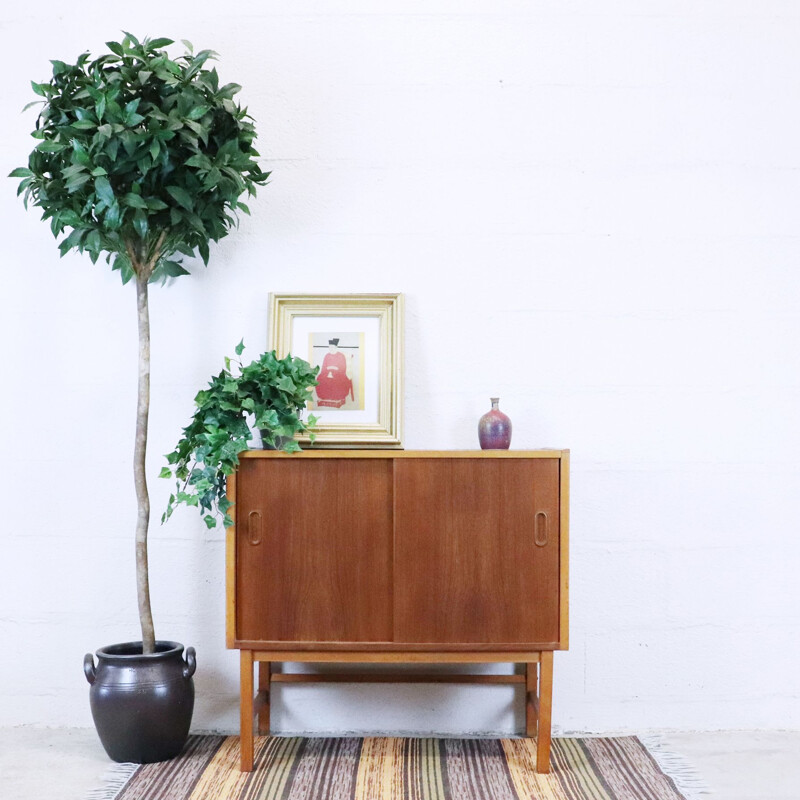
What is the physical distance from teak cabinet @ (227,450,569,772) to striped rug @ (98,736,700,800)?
0.19m

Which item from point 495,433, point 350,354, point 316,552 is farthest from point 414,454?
point 350,354

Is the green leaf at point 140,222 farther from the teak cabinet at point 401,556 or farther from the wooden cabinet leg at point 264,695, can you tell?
the wooden cabinet leg at point 264,695

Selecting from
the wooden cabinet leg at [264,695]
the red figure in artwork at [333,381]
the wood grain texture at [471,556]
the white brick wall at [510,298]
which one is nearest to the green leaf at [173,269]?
the white brick wall at [510,298]

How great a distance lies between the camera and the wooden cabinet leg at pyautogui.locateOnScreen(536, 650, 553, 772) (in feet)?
7.49

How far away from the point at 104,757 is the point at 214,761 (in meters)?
0.32

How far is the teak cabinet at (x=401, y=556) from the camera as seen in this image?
227 centimetres

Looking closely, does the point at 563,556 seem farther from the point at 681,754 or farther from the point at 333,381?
the point at 333,381

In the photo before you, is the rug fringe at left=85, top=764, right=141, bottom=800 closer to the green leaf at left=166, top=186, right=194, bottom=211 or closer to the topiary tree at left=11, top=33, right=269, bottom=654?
the topiary tree at left=11, top=33, right=269, bottom=654

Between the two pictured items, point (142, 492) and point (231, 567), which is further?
point (142, 492)

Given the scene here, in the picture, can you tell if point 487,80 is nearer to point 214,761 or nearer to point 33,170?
point 33,170

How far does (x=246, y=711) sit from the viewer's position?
2.30 m

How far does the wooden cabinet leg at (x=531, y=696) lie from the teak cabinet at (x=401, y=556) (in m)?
0.27

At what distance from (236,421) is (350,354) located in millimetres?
461

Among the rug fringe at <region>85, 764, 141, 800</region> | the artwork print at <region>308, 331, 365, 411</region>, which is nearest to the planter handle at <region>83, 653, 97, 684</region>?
the rug fringe at <region>85, 764, 141, 800</region>
